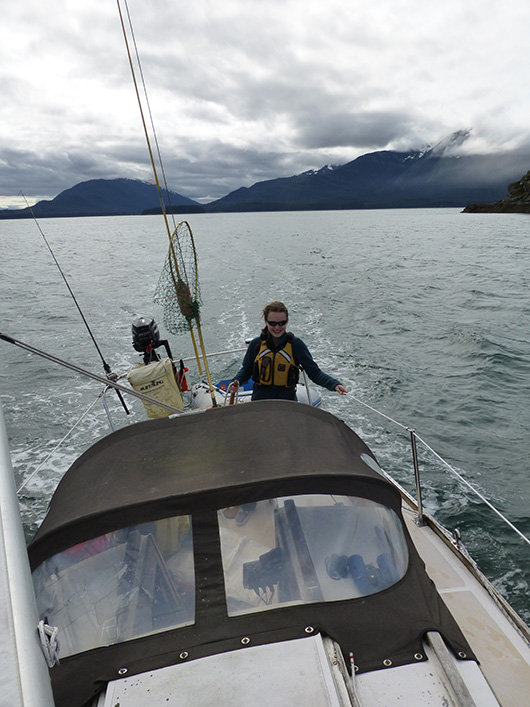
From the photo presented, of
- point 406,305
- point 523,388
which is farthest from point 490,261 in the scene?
point 523,388

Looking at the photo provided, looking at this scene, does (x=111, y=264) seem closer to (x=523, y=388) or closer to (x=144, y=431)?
(x=523, y=388)

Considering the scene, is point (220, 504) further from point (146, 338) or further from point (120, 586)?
point (146, 338)

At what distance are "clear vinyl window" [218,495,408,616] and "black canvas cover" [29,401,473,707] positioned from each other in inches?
2.2

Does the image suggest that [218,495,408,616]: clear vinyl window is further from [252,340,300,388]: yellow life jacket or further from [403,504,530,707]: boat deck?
[252,340,300,388]: yellow life jacket

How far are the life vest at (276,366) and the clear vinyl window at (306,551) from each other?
2.16m

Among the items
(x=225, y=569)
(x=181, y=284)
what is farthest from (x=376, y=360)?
(x=225, y=569)

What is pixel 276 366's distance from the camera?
4.59m

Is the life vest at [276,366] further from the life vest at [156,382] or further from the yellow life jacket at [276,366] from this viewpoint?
the life vest at [156,382]

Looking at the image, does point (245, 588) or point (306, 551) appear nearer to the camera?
point (245, 588)

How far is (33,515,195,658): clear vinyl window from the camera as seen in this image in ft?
6.98

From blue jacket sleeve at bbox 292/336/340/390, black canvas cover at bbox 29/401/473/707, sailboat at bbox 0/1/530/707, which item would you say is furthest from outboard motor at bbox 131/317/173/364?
sailboat at bbox 0/1/530/707

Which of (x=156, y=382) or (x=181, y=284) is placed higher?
(x=181, y=284)

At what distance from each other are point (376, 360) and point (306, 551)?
33.5ft

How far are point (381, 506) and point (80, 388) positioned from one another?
9858 millimetres
